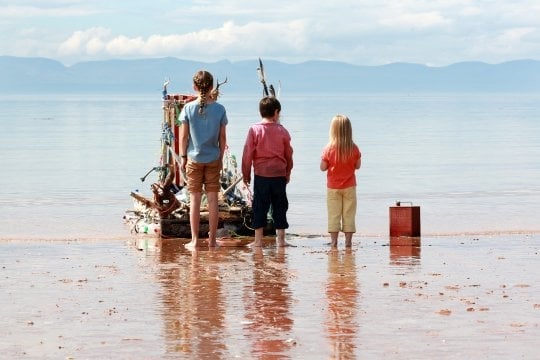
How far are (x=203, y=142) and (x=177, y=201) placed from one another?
2.21 metres

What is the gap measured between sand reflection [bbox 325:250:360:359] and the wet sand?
0.5 inches

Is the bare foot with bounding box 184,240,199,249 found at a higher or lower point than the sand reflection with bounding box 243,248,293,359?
higher

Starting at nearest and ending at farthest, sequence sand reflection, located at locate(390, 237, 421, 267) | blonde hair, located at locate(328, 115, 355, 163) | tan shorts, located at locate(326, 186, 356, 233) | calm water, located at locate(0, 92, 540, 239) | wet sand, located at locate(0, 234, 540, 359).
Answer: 1. wet sand, located at locate(0, 234, 540, 359)
2. sand reflection, located at locate(390, 237, 421, 267)
3. blonde hair, located at locate(328, 115, 355, 163)
4. tan shorts, located at locate(326, 186, 356, 233)
5. calm water, located at locate(0, 92, 540, 239)

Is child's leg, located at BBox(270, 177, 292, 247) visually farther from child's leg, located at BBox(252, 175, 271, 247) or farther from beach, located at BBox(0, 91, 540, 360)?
beach, located at BBox(0, 91, 540, 360)

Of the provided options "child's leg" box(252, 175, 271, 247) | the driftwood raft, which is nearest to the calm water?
the driftwood raft

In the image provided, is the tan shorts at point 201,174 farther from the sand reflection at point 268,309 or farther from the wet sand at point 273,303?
the sand reflection at point 268,309

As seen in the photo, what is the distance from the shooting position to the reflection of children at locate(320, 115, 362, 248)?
12312 millimetres

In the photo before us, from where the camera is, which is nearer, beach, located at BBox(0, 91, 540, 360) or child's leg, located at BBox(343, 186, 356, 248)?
beach, located at BBox(0, 91, 540, 360)

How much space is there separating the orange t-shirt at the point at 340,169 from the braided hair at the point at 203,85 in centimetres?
135

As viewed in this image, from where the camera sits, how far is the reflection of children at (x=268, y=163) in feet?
39.9

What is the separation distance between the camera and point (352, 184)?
1249 centimetres

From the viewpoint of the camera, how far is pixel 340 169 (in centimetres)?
1241

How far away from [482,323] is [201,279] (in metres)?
2.69

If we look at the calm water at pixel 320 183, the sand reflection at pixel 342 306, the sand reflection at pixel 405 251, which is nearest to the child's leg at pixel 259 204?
the sand reflection at pixel 342 306
